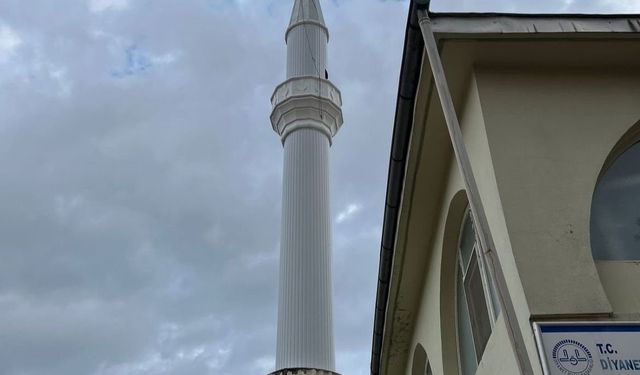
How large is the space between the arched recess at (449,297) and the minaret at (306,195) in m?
9.34

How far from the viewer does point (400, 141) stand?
6.30m

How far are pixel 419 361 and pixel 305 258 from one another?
876 cm

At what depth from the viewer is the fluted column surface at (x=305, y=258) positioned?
1667cm

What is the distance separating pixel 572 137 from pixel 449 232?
197 centimetres

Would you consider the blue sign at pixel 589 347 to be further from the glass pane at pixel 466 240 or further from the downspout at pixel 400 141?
the downspout at pixel 400 141

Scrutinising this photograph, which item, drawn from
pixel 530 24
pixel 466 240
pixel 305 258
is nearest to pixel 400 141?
pixel 466 240

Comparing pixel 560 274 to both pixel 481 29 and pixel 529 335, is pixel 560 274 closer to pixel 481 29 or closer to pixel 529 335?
pixel 529 335

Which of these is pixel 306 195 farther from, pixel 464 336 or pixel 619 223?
pixel 619 223

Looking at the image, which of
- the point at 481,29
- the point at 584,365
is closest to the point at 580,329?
the point at 584,365

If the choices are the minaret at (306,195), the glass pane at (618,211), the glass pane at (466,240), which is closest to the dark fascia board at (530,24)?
the glass pane at (618,211)

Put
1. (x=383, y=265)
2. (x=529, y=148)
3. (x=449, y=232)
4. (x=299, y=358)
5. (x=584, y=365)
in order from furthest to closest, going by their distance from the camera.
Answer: (x=299, y=358), (x=383, y=265), (x=449, y=232), (x=529, y=148), (x=584, y=365)

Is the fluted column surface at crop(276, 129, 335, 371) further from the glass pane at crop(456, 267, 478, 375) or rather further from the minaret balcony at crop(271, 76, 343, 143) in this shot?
the glass pane at crop(456, 267, 478, 375)

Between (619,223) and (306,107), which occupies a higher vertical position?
(306,107)

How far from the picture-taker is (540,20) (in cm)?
549
